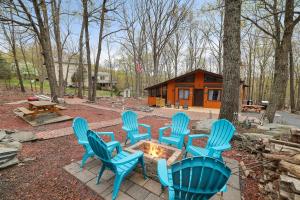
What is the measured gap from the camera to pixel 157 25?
16016 millimetres

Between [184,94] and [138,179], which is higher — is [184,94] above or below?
above

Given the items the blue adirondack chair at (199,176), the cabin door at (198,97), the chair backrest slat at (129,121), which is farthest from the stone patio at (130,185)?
the cabin door at (198,97)

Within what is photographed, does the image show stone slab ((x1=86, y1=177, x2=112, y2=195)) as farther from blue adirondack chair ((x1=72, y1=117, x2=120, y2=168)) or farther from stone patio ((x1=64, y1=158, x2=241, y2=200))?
blue adirondack chair ((x1=72, y1=117, x2=120, y2=168))

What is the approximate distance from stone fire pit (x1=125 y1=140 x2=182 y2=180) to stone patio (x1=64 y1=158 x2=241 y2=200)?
0.17 meters

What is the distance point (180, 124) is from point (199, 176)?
2.59 metres

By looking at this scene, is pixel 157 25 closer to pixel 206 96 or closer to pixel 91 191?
pixel 206 96

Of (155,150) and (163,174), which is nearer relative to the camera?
(163,174)

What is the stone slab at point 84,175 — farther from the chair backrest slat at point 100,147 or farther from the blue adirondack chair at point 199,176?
the blue adirondack chair at point 199,176

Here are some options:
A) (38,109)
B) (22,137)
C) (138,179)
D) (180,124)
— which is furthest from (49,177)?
(38,109)

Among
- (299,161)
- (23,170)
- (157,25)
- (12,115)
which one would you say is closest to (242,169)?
(299,161)

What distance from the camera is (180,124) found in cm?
404

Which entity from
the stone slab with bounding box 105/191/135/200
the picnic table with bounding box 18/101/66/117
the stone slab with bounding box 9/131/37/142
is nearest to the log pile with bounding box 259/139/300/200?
the stone slab with bounding box 105/191/135/200

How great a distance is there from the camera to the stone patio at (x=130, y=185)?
2135 millimetres

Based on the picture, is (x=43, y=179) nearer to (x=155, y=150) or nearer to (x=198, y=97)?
(x=155, y=150)
